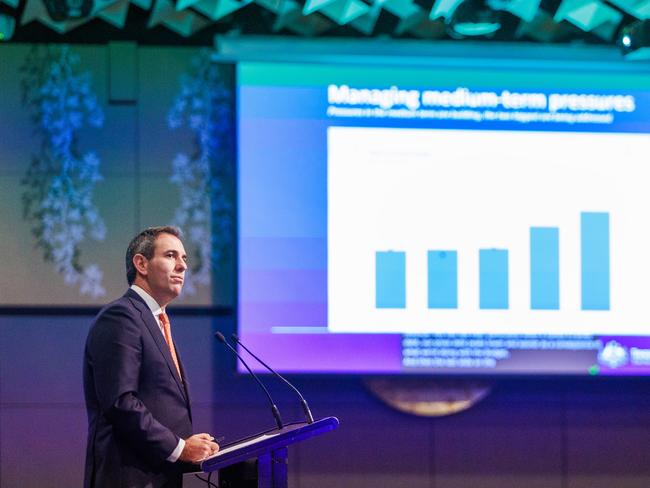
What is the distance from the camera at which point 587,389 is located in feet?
16.6

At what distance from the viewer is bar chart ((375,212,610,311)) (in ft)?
15.8

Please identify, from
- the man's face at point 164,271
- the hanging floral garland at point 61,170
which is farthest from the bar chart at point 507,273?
the man's face at point 164,271

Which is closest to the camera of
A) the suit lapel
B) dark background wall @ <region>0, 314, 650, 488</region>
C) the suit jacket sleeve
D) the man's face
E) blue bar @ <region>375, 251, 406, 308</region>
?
the suit jacket sleeve

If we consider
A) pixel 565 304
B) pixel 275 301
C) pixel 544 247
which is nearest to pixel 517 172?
pixel 544 247

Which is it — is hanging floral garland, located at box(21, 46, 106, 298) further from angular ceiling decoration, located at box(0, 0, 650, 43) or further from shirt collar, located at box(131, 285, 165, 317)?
shirt collar, located at box(131, 285, 165, 317)

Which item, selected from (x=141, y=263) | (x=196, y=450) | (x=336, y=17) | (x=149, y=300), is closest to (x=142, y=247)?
(x=141, y=263)

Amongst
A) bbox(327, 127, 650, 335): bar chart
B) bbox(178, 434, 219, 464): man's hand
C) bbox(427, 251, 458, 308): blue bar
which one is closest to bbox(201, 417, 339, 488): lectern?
bbox(178, 434, 219, 464): man's hand

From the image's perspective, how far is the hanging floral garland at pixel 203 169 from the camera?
4.97m

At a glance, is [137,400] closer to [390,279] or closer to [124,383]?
[124,383]

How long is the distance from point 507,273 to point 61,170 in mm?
2409

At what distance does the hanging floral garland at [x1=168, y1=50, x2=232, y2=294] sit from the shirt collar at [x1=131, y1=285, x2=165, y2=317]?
6.18 ft

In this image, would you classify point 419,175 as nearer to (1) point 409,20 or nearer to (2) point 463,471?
(1) point 409,20

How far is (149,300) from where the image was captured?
3064mm

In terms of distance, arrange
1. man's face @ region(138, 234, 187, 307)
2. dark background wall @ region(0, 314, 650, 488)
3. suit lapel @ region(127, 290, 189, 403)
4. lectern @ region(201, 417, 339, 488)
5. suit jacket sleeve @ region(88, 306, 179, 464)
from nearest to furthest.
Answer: lectern @ region(201, 417, 339, 488) → suit jacket sleeve @ region(88, 306, 179, 464) → suit lapel @ region(127, 290, 189, 403) → man's face @ region(138, 234, 187, 307) → dark background wall @ region(0, 314, 650, 488)
